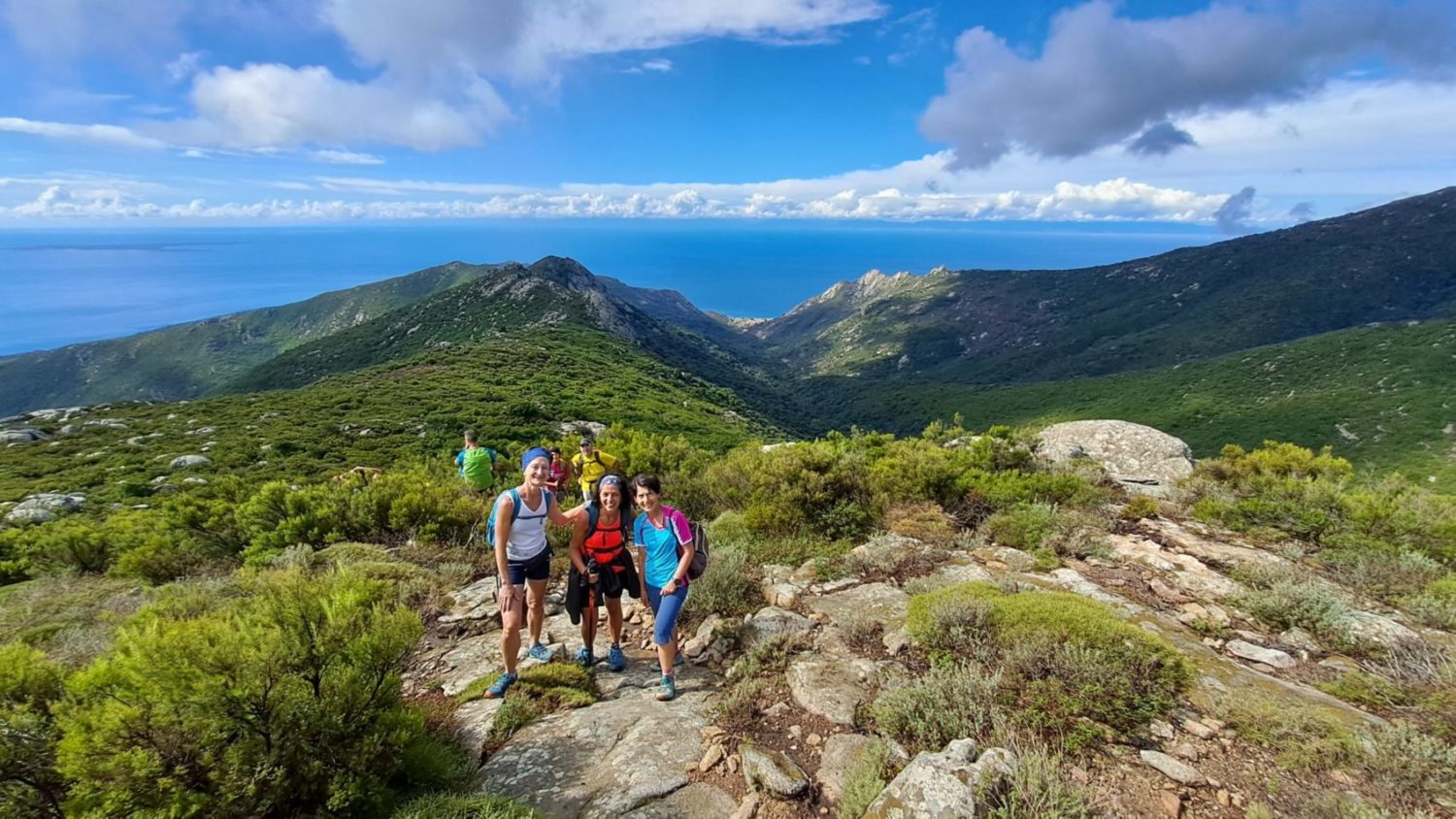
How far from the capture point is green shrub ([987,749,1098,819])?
9.54 ft

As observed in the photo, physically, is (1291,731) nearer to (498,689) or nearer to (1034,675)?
(1034,675)

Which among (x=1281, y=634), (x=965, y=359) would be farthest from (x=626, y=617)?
(x=965, y=359)

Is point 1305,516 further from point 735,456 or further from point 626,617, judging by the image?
point 626,617

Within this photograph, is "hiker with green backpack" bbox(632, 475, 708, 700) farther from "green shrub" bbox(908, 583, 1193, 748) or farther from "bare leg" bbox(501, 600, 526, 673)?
"green shrub" bbox(908, 583, 1193, 748)

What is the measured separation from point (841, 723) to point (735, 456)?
754 centimetres

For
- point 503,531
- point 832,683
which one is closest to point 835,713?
point 832,683

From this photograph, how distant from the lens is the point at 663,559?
16.9ft

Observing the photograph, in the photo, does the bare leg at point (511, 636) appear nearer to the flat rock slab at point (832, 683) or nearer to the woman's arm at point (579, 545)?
the woman's arm at point (579, 545)

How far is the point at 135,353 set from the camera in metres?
119

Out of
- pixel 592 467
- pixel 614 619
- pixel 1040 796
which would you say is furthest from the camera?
pixel 592 467

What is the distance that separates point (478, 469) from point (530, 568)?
6.28 metres

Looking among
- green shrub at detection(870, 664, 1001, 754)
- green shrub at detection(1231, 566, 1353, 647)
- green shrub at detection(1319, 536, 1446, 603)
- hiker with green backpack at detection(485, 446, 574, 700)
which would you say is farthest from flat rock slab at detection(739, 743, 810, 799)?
green shrub at detection(1319, 536, 1446, 603)

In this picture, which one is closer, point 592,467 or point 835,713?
point 835,713

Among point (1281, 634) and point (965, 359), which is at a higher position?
point (1281, 634)
